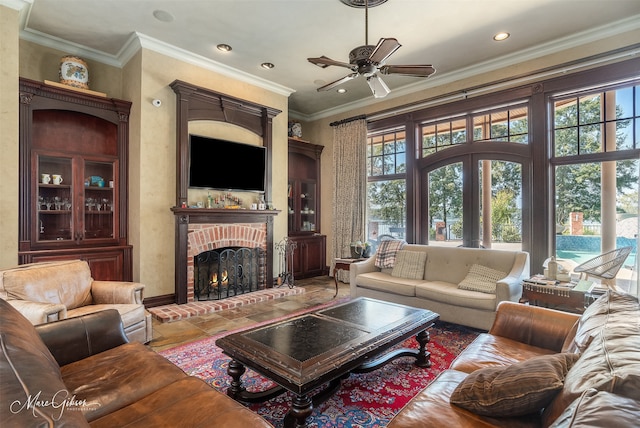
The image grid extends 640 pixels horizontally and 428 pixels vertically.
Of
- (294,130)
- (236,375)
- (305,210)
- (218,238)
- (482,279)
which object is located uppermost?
(294,130)

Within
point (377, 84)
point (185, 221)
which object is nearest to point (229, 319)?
point (185, 221)

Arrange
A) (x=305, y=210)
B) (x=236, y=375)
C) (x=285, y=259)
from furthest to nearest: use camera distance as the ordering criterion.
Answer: (x=305, y=210), (x=285, y=259), (x=236, y=375)

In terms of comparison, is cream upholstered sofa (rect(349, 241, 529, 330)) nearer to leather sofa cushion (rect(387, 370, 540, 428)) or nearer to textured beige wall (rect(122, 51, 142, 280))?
leather sofa cushion (rect(387, 370, 540, 428))

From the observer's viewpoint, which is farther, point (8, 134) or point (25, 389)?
point (8, 134)

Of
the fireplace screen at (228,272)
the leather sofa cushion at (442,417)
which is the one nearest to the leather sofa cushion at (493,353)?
the leather sofa cushion at (442,417)

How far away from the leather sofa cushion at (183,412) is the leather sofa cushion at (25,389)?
46 cm

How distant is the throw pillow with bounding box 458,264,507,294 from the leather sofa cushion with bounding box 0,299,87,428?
3559mm

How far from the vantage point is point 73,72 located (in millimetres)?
4129

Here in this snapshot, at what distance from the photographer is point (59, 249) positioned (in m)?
3.94

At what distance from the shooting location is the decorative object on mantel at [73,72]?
4.09 metres

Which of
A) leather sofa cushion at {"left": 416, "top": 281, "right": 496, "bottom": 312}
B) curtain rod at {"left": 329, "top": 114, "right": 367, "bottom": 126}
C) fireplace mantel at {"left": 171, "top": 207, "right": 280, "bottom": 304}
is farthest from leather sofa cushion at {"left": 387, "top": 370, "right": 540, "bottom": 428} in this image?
curtain rod at {"left": 329, "top": 114, "right": 367, "bottom": 126}

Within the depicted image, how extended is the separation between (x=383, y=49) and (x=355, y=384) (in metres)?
2.65

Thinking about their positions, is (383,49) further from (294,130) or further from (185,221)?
(294,130)

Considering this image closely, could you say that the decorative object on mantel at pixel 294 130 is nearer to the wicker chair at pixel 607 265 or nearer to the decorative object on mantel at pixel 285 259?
the decorative object on mantel at pixel 285 259
